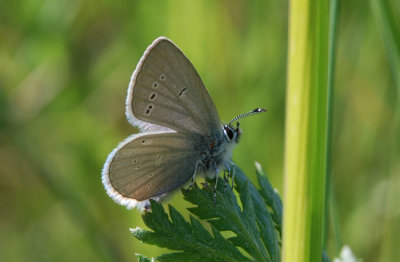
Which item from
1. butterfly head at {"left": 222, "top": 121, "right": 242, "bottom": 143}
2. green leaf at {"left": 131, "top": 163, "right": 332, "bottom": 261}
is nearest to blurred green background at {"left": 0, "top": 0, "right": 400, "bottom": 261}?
butterfly head at {"left": 222, "top": 121, "right": 242, "bottom": 143}

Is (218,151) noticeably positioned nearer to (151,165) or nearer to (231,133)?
(231,133)

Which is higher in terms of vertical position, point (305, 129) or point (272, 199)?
point (305, 129)

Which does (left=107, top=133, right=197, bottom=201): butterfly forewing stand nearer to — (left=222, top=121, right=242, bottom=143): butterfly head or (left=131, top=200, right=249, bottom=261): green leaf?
(left=222, top=121, right=242, bottom=143): butterfly head

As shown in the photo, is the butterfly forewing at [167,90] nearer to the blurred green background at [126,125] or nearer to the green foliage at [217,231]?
the green foliage at [217,231]

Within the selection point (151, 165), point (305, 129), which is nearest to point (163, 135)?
point (151, 165)

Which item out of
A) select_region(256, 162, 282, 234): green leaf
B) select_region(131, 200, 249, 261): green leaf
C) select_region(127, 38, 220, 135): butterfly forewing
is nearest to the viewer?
select_region(131, 200, 249, 261): green leaf

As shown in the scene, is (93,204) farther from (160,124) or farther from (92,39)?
(160,124)
